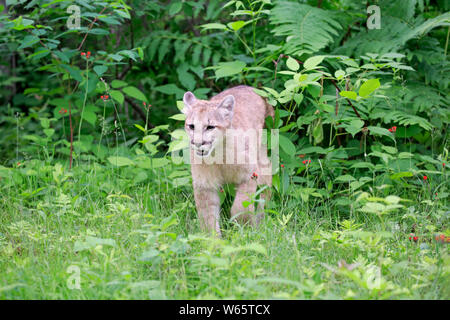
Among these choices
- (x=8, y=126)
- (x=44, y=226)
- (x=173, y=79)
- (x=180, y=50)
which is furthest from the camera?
(x=8, y=126)

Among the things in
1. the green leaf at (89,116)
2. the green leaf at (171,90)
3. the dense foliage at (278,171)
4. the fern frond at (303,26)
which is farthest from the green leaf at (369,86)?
the green leaf at (89,116)

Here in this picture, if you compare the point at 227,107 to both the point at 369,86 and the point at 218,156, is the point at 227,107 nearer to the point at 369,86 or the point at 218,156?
the point at 218,156

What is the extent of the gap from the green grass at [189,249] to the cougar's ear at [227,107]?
1.07 metres

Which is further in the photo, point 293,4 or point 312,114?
point 293,4

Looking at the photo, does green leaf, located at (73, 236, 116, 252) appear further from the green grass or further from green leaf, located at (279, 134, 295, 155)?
green leaf, located at (279, 134, 295, 155)

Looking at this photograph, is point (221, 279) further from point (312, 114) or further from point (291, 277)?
point (312, 114)

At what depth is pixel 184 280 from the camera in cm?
342

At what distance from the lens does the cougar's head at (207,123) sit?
4.69 meters

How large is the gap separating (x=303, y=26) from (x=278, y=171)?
183cm

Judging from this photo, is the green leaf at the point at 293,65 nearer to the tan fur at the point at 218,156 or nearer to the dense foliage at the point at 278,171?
the dense foliage at the point at 278,171

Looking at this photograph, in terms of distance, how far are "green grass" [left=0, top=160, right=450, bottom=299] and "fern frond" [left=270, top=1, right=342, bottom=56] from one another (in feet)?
5.45

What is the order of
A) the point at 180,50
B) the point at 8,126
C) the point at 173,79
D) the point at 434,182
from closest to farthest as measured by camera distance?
the point at 434,182
the point at 180,50
the point at 173,79
the point at 8,126
